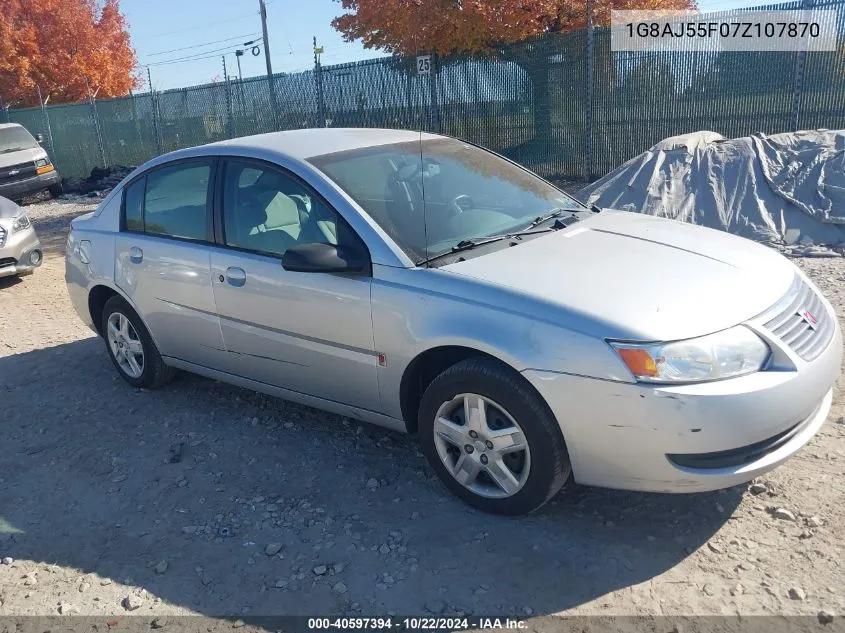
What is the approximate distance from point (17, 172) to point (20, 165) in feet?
0.65

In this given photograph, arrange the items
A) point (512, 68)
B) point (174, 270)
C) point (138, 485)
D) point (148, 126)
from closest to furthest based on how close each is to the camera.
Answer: point (138, 485), point (174, 270), point (512, 68), point (148, 126)

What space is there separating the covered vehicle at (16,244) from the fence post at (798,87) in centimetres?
1018

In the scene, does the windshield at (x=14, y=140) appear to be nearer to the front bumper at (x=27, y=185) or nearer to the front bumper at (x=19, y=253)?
the front bumper at (x=27, y=185)

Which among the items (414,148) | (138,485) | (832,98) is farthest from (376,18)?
(138,485)

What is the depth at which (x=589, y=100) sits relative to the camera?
40.8 ft

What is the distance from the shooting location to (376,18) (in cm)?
1791

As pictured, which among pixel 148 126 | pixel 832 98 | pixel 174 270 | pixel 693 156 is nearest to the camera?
pixel 174 270

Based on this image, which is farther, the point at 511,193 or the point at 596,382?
the point at 511,193

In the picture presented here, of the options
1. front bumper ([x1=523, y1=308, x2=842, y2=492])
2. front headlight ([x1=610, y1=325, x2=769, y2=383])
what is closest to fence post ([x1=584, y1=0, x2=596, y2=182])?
front bumper ([x1=523, y1=308, x2=842, y2=492])

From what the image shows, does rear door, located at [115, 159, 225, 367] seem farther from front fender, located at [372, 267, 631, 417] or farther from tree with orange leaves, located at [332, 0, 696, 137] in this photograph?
tree with orange leaves, located at [332, 0, 696, 137]

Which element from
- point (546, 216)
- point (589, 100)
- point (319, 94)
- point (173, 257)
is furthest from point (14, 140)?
point (546, 216)

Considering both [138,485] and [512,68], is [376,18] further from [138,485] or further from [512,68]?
[138,485]

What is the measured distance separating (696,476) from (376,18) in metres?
17.0

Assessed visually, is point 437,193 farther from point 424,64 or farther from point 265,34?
point 265,34
